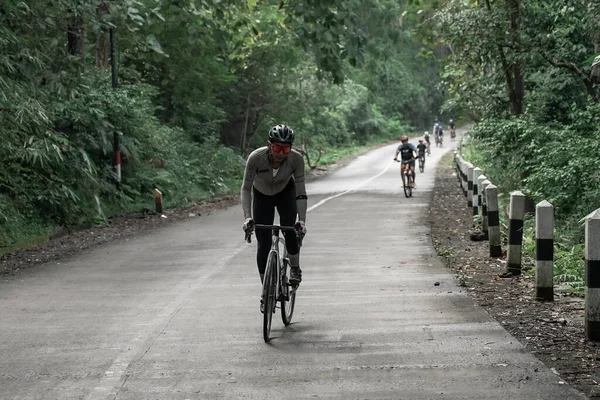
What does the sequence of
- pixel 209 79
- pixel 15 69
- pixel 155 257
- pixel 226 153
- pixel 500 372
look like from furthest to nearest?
pixel 226 153 < pixel 209 79 < pixel 15 69 < pixel 155 257 < pixel 500 372

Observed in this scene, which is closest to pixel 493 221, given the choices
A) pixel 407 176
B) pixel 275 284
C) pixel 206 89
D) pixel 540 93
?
pixel 275 284

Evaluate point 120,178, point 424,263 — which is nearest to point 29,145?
point 120,178

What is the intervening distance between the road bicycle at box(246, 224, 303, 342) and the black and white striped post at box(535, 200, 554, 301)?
2.58m

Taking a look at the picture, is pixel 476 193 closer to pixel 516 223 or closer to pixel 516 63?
pixel 516 63

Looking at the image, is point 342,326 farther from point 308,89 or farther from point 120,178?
point 308,89

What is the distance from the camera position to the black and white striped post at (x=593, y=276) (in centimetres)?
797

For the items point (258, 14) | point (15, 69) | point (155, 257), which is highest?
point (258, 14)

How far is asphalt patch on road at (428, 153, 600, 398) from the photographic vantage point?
7191 millimetres

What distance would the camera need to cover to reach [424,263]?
13.8m

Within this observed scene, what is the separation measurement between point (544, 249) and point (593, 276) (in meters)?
1.87

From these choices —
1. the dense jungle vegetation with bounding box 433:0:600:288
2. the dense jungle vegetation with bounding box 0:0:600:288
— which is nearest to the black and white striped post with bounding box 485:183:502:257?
the dense jungle vegetation with bounding box 433:0:600:288

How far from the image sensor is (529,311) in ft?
31.4

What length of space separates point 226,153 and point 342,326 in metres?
29.5

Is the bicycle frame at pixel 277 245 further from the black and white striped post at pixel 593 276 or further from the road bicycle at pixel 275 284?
the black and white striped post at pixel 593 276
